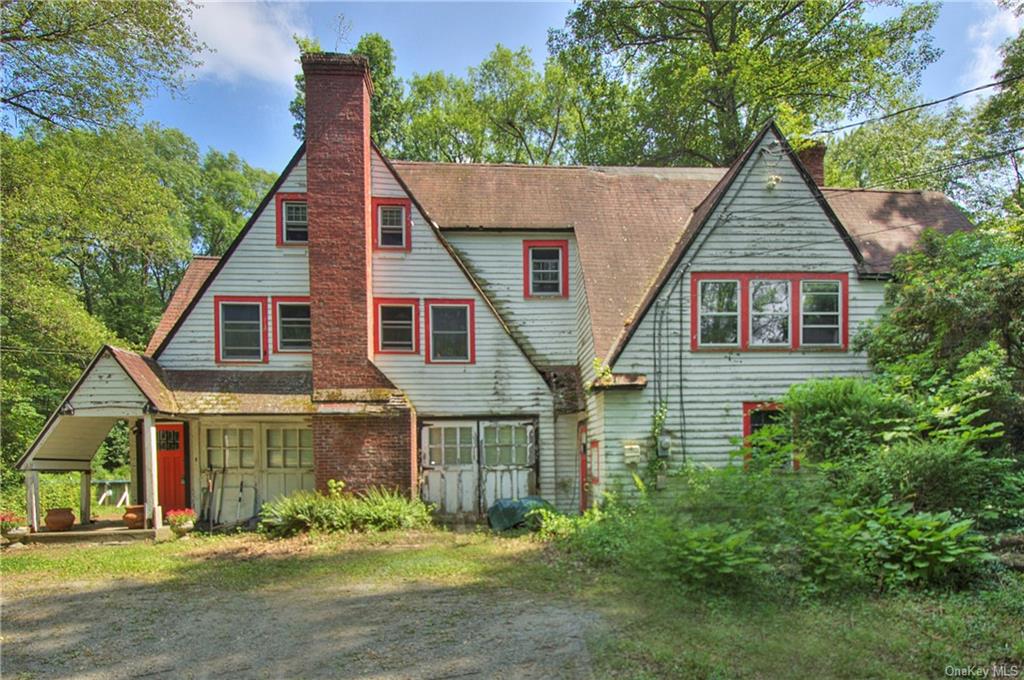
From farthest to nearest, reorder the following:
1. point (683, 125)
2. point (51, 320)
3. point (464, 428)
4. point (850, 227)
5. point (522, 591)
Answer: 1. point (683, 125)
2. point (51, 320)
3. point (850, 227)
4. point (464, 428)
5. point (522, 591)

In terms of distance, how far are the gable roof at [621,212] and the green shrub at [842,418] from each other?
3.93 metres

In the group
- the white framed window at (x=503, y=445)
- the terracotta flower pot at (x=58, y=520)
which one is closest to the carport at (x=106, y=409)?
the terracotta flower pot at (x=58, y=520)

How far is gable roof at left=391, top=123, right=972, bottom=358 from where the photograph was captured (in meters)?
14.2

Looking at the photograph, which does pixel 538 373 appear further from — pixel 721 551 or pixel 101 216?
pixel 101 216

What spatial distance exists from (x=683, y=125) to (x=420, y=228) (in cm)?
1537

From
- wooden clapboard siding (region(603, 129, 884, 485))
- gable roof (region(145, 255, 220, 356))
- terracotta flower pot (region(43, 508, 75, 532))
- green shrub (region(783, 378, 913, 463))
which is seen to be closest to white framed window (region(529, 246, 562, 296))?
wooden clapboard siding (region(603, 129, 884, 485))

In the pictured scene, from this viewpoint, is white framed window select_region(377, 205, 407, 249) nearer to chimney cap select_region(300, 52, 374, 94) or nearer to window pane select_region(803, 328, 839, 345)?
chimney cap select_region(300, 52, 374, 94)

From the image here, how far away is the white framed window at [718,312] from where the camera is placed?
1321cm

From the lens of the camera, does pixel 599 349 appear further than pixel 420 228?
No

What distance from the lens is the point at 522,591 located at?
315 inches

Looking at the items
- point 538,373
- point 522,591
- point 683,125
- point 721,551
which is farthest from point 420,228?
point 683,125

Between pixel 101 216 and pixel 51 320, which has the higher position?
pixel 101 216

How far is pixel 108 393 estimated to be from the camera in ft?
41.1

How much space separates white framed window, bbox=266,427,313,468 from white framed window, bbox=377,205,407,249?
4868 mm
